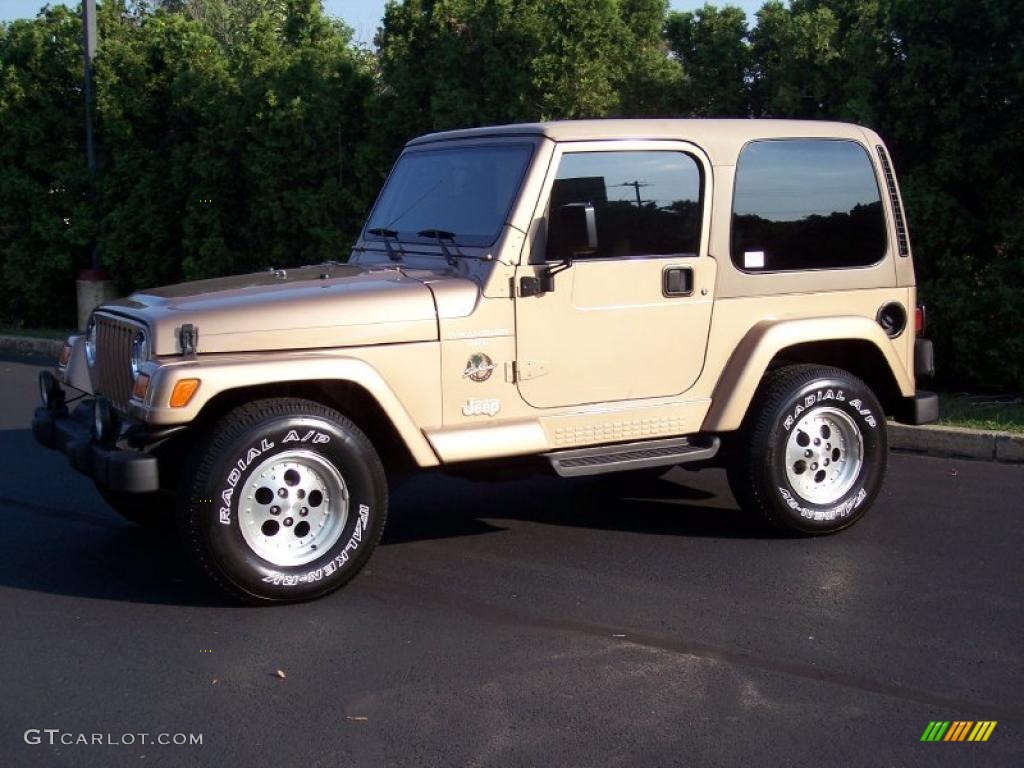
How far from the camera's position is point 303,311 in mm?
5535

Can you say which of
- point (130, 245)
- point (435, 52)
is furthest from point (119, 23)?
point (435, 52)

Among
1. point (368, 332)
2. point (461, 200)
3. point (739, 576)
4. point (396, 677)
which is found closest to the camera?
point (396, 677)

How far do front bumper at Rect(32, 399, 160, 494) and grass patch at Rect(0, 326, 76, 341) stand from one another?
10.2 m

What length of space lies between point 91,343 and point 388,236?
1633 mm

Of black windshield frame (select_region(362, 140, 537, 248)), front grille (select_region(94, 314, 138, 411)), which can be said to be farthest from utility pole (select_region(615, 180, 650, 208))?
front grille (select_region(94, 314, 138, 411))

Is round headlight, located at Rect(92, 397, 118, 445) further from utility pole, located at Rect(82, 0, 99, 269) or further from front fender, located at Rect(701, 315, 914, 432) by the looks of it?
utility pole, located at Rect(82, 0, 99, 269)

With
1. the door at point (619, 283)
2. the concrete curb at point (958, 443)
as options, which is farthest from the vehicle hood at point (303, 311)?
the concrete curb at point (958, 443)

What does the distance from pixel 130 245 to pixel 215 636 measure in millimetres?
12297

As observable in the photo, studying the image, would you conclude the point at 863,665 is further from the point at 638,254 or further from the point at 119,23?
the point at 119,23

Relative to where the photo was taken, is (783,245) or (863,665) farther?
(783,245)

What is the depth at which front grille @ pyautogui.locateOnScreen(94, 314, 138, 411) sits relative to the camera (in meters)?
5.69

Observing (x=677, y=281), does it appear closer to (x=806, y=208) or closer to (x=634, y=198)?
(x=634, y=198)

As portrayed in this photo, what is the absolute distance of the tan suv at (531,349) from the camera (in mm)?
5465

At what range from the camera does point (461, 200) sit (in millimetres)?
6430
